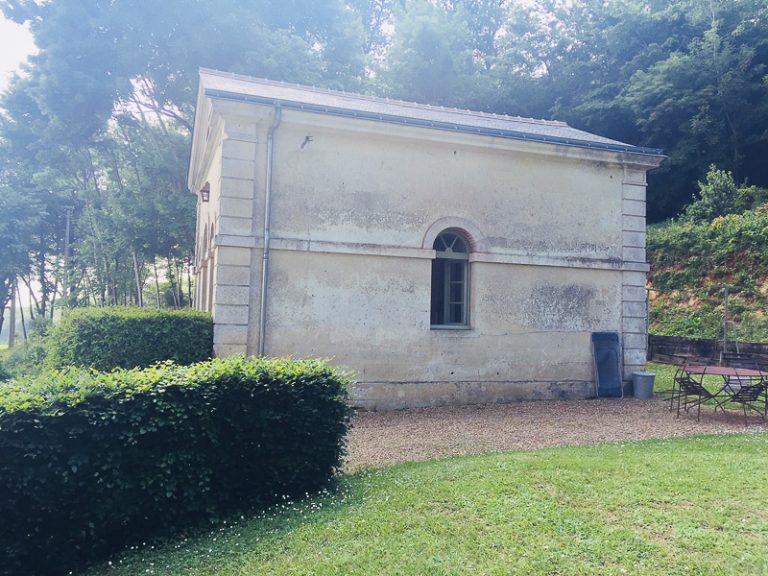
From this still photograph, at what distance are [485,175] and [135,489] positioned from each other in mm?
8076

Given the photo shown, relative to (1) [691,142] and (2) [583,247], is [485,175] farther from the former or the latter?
(1) [691,142]

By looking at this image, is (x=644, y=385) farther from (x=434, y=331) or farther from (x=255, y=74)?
(x=255, y=74)

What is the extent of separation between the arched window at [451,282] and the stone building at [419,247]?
1.1 inches

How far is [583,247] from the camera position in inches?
425

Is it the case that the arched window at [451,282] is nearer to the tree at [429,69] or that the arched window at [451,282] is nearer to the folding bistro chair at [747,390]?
the folding bistro chair at [747,390]

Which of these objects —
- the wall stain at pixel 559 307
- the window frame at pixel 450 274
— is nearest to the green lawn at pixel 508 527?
the window frame at pixel 450 274

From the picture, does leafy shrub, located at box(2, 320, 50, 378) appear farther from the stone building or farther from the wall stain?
the wall stain

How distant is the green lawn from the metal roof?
6.07m

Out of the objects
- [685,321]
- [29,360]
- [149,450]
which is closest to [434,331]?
[149,450]

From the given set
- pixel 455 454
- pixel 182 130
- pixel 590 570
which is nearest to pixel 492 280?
pixel 455 454

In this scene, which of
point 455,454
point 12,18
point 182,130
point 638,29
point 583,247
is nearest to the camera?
point 455,454

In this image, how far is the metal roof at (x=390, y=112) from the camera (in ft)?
29.2

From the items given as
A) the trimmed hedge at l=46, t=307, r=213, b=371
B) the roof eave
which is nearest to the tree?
the roof eave

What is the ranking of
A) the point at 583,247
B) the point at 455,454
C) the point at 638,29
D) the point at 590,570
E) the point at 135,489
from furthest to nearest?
the point at 638,29 → the point at 583,247 → the point at 455,454 → the point at 135,489 → the point at 590,570
